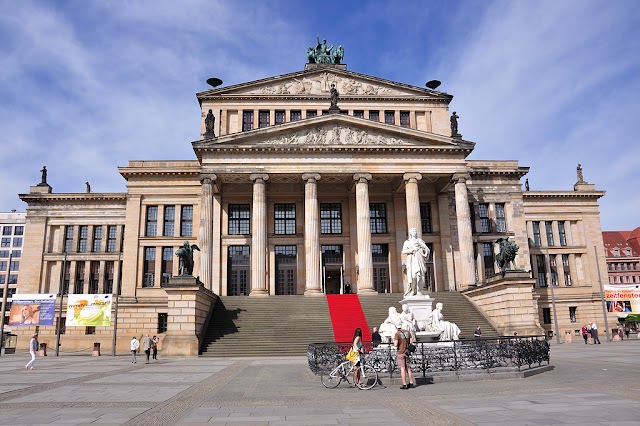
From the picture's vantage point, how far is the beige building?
43.4m

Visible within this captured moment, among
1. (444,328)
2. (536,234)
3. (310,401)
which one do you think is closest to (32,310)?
(444,328)

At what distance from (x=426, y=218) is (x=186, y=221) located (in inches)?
968

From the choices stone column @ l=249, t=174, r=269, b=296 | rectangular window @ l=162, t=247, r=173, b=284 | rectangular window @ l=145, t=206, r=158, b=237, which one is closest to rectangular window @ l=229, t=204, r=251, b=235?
stone column @ l=249, t=174, r=269, b=296

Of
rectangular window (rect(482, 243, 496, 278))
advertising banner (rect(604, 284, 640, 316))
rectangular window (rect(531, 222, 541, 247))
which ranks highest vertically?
rectangular window (rect(531, 222, 541, 247))

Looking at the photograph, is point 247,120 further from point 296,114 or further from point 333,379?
point 333,379

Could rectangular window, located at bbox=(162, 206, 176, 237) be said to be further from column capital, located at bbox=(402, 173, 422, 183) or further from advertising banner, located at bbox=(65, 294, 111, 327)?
column capital, located at bbox=(402, 173, 422, 183)

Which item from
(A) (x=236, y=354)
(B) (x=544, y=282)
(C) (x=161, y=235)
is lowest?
(A) (x=236, y=354)

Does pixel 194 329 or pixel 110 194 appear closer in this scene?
pixel 194 329

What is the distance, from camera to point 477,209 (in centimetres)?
5181

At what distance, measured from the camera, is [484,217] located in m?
52.5

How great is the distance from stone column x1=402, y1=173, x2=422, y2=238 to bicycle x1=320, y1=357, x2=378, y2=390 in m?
27.9

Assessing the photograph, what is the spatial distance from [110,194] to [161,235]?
9.42 meters

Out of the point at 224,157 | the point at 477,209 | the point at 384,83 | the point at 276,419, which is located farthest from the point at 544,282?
the point at 276,419

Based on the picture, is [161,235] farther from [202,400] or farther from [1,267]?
[1,267]
